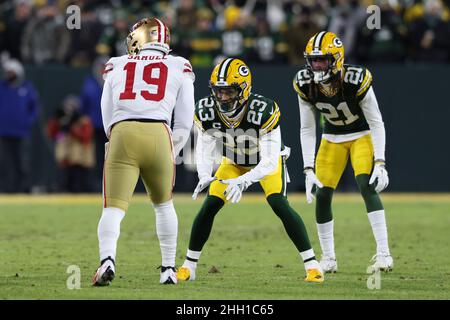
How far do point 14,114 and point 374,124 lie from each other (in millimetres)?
10090

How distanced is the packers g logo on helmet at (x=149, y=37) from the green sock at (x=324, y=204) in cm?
215

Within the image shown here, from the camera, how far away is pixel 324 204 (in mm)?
→ 9859

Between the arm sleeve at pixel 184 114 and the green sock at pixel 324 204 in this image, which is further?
the green sock at pixel 324 204

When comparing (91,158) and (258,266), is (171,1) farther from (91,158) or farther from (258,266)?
(258,266)

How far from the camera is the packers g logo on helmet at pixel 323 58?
9570 millimetres

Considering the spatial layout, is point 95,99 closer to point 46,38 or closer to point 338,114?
point 46,38

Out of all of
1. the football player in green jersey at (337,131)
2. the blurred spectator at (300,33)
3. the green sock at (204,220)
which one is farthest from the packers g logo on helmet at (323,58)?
the blurred spectator at (300,33)

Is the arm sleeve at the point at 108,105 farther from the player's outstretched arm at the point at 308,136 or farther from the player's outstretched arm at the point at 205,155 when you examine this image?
the player's outstretched arm at the point at 308,136

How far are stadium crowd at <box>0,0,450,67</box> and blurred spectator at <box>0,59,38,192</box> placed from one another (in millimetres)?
824

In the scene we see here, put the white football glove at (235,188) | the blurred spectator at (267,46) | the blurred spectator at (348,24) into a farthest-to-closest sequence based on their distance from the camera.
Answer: the blurred spectator at (267,46) < the blurred spectator at (348,24) < the white football glove at (235,188)

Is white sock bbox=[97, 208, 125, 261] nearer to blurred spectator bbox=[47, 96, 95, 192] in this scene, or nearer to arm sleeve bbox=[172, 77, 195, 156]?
arm sleeve bbox=[172, 77, 195, 156]

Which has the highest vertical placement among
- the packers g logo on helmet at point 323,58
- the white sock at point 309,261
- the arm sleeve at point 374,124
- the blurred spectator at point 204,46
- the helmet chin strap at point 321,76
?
the blurred spectator at point 204,46

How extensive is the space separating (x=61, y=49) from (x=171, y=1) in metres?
2.39

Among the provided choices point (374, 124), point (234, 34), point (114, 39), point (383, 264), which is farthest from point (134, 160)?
point (234, 34)
